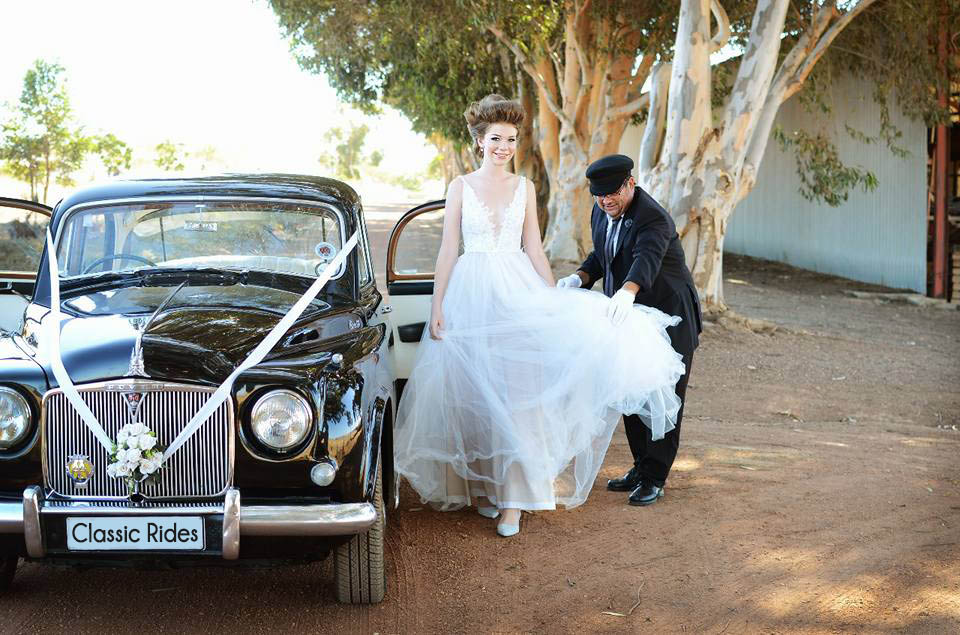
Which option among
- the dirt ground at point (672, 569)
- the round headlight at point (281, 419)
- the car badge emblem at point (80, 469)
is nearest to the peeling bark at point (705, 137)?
the dirt ground at point (672, 569)

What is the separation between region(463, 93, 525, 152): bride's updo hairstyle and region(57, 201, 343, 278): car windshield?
847mm

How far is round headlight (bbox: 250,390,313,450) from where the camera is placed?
385 centimetres

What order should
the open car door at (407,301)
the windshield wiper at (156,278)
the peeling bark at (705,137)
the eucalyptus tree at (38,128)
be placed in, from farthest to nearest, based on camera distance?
the eucalyptus tree at (38,128)
the peeling bark at (705,137)
the open car door at (407,301)
the windshield wiper at (156,278)

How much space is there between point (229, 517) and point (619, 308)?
7.63 feet

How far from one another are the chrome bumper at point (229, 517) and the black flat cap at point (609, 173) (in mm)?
2458

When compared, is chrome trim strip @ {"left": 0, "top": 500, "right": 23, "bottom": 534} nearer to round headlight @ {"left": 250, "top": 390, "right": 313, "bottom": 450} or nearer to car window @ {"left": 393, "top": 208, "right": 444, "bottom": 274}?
round headlight @ {"left": 250, "top": 390, "right": 313, "bottom": 450}

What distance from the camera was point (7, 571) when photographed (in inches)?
174

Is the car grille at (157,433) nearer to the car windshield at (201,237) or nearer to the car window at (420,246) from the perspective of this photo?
the car windshield at (201,237)

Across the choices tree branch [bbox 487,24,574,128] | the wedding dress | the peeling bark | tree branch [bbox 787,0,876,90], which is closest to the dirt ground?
the wedding dress

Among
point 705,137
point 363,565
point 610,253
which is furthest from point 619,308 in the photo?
point 705,137

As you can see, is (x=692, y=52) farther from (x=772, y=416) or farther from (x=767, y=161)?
(x=767, y=161)

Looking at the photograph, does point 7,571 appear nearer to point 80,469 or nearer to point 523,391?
point 80,469

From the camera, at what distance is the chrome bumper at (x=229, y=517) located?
375 cm

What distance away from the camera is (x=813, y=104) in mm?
21703
